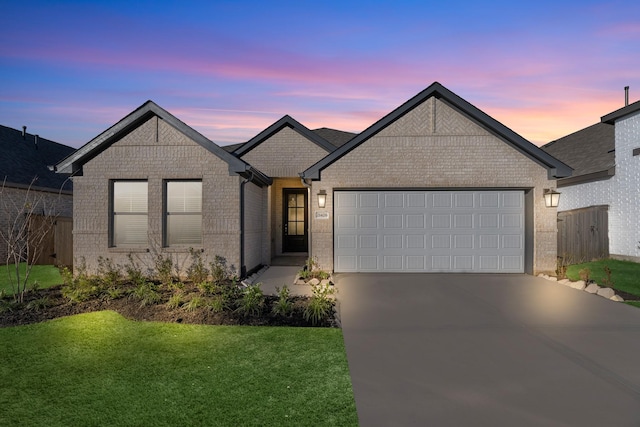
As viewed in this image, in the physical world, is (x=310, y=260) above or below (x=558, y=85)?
below

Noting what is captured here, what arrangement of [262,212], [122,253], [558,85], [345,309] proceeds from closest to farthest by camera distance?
[345,309] → [122,253] → [262,212] → [558,85]

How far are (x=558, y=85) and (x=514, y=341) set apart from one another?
569 inches

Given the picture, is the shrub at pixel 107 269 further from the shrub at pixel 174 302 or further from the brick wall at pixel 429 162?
the brick wall at pixel 429 162

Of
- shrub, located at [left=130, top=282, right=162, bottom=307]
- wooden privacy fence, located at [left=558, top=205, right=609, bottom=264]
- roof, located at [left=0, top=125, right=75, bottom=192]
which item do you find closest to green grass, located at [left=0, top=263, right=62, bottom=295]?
shrub, located at [left=130, top=282, right=162, bottom=307]

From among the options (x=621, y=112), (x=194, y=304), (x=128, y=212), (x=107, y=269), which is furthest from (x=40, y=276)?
(x=621, y=112)

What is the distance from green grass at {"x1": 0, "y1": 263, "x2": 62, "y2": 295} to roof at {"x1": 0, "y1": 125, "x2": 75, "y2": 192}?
4.38 metres

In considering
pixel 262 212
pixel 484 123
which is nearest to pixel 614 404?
pixel 484 123

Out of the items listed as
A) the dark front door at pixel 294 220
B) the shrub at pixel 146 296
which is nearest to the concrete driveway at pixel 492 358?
the shrub at pixel 146 296

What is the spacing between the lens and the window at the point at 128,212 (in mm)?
11078

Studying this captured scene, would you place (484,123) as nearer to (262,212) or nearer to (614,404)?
(262,212)

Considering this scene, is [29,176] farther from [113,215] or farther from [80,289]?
[80,289]

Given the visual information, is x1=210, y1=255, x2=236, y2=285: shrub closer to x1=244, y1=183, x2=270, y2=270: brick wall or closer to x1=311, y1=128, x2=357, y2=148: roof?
x1=244, y1=183, x2=270, y2=270: brick wall

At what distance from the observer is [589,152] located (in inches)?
762

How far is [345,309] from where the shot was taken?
7738mm
